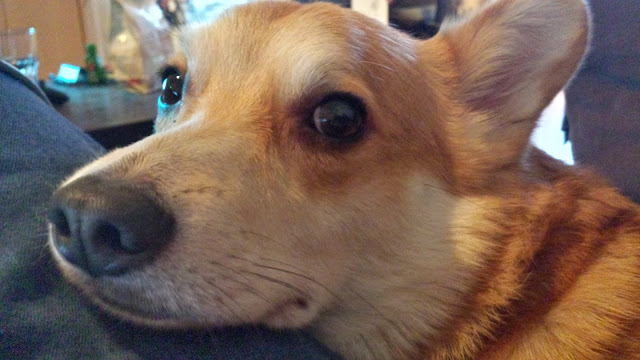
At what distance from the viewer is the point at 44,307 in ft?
2.50

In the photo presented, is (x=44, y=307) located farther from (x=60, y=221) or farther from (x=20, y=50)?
(x=20, y=50)

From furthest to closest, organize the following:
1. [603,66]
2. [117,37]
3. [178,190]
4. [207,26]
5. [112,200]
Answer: [117,37] < [603,66] < [207,26] < [178,190] < [112,200]

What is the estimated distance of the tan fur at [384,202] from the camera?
91 centimetres

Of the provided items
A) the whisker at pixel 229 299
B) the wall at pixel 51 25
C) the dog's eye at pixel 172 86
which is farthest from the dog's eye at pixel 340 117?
the wall at pixel 51 25

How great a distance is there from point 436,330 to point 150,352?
66cm

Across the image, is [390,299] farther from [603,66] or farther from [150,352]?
[603,66]

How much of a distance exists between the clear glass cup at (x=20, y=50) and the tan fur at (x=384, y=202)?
1830 millimetres

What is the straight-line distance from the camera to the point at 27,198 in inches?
36.7

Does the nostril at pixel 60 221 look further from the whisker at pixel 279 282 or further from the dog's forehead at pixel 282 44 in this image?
the dog's forehead at pixel 282 44

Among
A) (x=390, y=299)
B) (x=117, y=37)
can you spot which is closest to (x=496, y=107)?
(x=390, y=299)

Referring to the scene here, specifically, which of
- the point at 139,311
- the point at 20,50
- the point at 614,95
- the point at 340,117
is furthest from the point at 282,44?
the point at 20,50

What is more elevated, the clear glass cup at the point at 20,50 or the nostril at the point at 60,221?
the nostril at the point at 60,221

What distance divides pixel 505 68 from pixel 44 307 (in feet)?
3.98

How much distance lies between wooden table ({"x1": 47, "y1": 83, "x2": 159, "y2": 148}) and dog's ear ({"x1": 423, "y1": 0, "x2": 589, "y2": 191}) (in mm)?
1581
